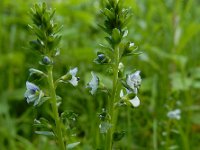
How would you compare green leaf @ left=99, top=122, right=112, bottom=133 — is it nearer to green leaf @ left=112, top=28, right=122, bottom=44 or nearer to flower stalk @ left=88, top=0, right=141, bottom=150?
flower stalk @ left=88, top=0, right=141, bottom=150

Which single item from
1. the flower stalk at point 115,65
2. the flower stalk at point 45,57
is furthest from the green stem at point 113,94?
the flower stalk at point 45,57

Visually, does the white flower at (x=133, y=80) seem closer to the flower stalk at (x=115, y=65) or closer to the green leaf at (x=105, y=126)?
the flower stalk at (x=115, y=65)

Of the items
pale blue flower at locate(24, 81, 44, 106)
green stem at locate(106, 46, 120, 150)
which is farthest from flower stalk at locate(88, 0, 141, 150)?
pale blue flower at locate(24, 81, 44, 106)

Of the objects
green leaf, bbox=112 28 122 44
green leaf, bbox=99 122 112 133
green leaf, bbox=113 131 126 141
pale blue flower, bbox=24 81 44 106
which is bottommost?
green leaf, bbox=113 131 126 141

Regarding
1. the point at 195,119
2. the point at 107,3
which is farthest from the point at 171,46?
the point at 107,3

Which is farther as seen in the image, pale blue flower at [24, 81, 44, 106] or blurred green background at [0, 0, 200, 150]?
blurred green background at [0, 0, 200, 150]

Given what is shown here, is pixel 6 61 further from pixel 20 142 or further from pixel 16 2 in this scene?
pixel 20 142

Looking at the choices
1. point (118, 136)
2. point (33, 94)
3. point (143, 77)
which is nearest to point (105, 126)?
point (118, 136)

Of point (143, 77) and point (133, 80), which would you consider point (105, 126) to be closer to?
point (133, 80)

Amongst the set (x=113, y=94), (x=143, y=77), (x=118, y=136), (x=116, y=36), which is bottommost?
(x=118, y=136)
